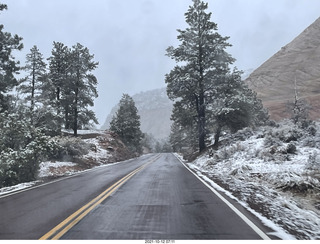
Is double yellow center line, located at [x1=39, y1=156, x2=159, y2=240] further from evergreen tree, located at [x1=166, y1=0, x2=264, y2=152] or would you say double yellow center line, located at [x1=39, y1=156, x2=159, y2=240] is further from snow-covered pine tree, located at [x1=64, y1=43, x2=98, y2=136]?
snow-covered pine tree, located at [x1=64, y1=43, x2=98, y2=136]

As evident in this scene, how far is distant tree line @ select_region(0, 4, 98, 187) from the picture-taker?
45.4ft

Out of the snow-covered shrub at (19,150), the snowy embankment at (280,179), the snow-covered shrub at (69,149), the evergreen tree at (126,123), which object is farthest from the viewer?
the evergreen tree at (126,123)

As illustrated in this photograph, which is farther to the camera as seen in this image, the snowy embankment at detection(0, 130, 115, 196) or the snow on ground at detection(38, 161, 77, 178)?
the snow on ground at detection(38, 161, 77, 178)

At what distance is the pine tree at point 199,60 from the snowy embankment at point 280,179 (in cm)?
810

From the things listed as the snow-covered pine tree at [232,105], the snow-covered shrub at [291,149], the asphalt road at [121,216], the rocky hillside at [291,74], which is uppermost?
the rocky hillside at [291,74]

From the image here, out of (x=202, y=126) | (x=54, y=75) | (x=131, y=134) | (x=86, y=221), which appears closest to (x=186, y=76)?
(x=202, y=126)

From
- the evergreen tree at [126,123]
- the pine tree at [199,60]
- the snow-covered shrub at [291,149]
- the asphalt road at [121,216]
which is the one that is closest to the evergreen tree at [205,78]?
the pine tree at [199,60]

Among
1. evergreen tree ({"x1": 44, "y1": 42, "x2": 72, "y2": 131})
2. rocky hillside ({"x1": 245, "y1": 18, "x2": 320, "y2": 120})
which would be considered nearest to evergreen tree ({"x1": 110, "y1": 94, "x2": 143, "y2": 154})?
evergreen tree ({"x1": 44, "y1": 42, "x2": 72, "y2": 131})

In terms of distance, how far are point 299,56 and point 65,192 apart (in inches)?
5285

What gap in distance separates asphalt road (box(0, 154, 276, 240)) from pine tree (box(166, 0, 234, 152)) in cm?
1711

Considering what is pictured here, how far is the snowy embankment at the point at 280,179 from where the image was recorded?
5926 millimetres

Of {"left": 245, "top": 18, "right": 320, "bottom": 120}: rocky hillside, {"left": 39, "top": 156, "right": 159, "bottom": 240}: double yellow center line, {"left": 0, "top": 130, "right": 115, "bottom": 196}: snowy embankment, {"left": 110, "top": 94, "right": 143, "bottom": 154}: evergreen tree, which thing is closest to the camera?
{"left": 39, "top": 156, "right": 159, "bottom": 240}: double yellow center line

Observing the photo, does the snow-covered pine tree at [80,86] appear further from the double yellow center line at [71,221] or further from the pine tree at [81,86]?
the double yellow center line at [71,221]
